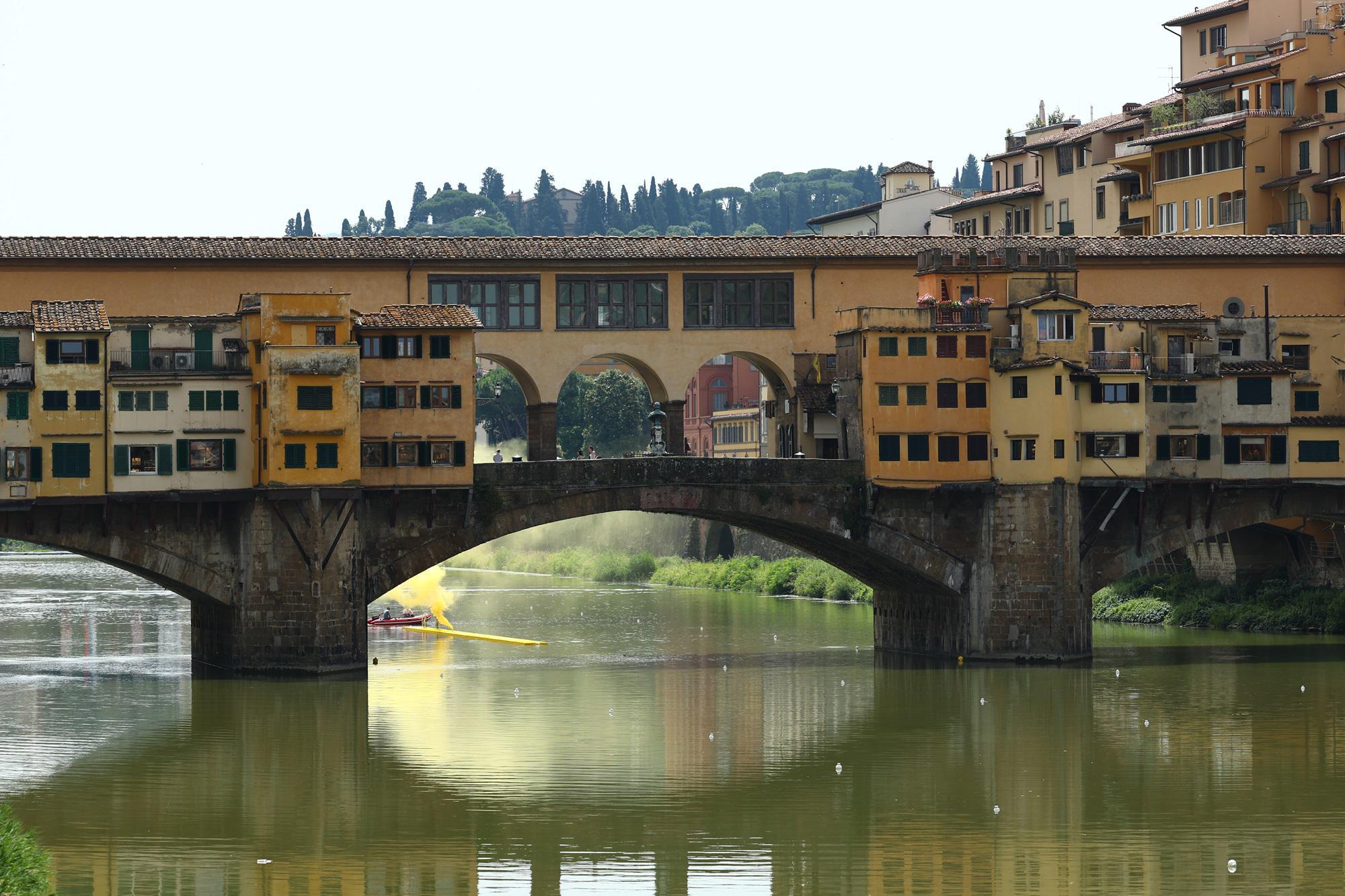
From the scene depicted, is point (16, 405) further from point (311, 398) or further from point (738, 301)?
point (738, 301)

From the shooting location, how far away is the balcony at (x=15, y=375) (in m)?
50.3

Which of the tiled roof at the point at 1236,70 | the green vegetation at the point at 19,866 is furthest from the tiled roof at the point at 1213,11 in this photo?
the green vegetation at the point at 19,866

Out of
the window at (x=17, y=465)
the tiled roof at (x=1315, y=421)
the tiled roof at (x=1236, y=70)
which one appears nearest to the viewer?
the window at (x=17, y=465)

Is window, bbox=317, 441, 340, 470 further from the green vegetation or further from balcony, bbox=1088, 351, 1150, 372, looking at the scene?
the green vegetation

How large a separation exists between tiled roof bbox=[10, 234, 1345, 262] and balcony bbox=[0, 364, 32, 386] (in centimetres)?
453

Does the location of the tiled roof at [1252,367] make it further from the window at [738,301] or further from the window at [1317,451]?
the window at [738,301]

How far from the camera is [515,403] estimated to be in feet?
411

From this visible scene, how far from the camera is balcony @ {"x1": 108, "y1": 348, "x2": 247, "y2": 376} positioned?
51656mm

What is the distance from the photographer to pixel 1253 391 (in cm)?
5738

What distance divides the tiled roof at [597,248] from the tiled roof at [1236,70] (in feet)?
36.6

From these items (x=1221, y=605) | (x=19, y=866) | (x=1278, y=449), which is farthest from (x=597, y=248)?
(x=19, y=866)

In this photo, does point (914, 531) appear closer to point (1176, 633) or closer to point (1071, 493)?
point (1071, 493)

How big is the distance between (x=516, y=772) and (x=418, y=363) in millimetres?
16103

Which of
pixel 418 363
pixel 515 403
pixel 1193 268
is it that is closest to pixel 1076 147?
pixel 1193 268
